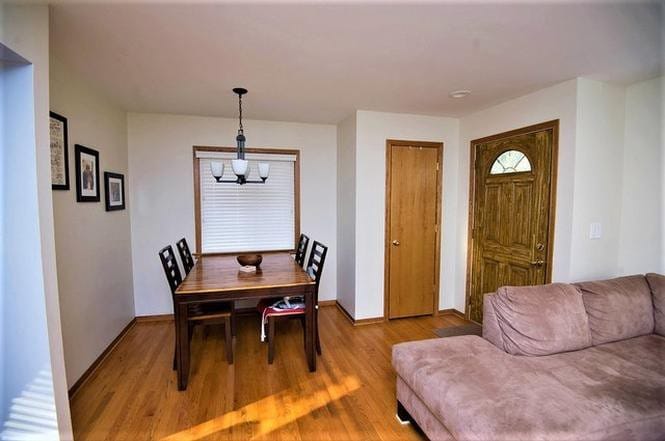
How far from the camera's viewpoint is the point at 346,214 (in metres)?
3.85

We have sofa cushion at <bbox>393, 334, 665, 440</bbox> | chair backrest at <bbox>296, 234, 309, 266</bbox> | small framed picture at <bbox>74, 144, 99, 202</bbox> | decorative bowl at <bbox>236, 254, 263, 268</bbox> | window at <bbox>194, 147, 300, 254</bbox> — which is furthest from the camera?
window at <bbox>194, 147, 300, 254</bbox>

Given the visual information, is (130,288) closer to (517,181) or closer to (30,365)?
(30,365)

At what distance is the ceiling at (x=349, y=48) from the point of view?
1658 millimetres

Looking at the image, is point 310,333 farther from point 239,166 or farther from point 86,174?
point 86,174

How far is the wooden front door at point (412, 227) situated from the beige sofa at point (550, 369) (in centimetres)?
164

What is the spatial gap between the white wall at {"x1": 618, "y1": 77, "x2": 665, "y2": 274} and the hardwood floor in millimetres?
1903

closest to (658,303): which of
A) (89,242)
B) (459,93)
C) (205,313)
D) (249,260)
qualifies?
(459,93)

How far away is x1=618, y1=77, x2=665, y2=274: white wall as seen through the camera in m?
2.49

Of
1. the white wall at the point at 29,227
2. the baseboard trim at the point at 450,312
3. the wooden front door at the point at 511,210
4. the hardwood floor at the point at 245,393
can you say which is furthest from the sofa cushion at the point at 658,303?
the white wall at the point at 29,227

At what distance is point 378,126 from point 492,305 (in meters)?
2.23

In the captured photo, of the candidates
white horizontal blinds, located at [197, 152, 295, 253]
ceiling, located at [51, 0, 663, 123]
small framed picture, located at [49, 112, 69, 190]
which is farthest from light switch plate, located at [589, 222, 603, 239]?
small framed picture, located at [49, 112, 69, 190]

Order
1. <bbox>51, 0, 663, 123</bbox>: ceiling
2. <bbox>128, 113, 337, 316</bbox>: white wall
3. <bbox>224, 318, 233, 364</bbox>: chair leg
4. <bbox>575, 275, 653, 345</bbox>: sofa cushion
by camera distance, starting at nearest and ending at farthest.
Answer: <bbox>51, 0, 663, 123</bbox>: ceiling
<bbox>575, 275, 653, 345</bbox>: sofa cushion
<bbox>224, 318, 233, 364</bbox>: chair leg
<bbox>128, 113, 337, 316</bbox>: white wall

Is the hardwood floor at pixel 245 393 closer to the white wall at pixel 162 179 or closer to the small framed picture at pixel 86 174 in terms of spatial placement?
the white wall at pixel 162 179

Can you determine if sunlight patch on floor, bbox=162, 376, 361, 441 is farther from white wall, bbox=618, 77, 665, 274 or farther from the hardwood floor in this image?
white wall, bbox=618, 77, 665, 274
